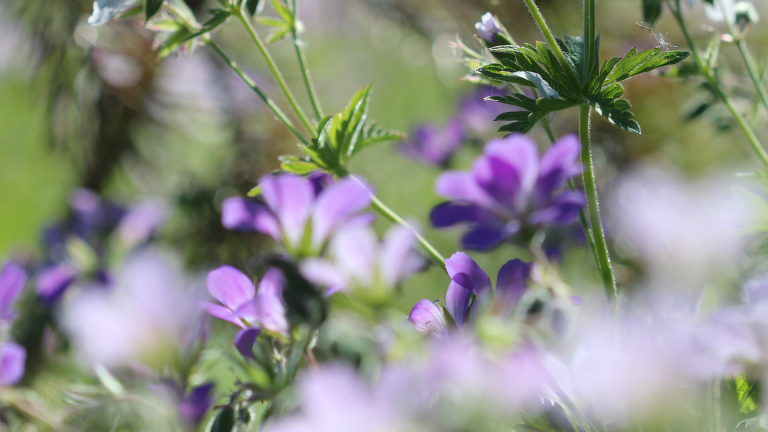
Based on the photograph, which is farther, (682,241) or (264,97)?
(264,97)

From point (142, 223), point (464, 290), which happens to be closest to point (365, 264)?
point (464, 290)

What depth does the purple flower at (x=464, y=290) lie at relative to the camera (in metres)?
0.27

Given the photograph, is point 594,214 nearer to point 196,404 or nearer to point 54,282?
point 196,404

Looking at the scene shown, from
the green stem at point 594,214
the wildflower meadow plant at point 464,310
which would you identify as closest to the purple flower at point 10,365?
the wildflower meadow plant at point 464,310

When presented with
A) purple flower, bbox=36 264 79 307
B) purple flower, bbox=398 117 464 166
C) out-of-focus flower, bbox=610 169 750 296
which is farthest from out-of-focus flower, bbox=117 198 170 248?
out-of-focus flower, bbox=610 169 750 296

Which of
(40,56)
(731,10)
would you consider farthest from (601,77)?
(40,56)

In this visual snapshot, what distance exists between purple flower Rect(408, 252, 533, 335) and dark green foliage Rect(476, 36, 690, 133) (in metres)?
0.08

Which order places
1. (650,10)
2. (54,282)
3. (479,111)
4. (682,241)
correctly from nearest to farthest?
(682,241) → (650,10) → (54,282) → (479,111)

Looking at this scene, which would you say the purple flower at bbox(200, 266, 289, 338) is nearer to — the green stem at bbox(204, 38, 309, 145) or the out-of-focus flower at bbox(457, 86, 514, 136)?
the green stem at bbox(204, 38, 309, 145)

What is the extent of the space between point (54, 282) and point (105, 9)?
0.46 meters

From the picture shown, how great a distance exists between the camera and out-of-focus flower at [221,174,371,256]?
0.88ft

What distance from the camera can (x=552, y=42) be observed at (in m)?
0.28

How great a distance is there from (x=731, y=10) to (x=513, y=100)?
31 cm

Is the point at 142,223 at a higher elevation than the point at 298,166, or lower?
lower
